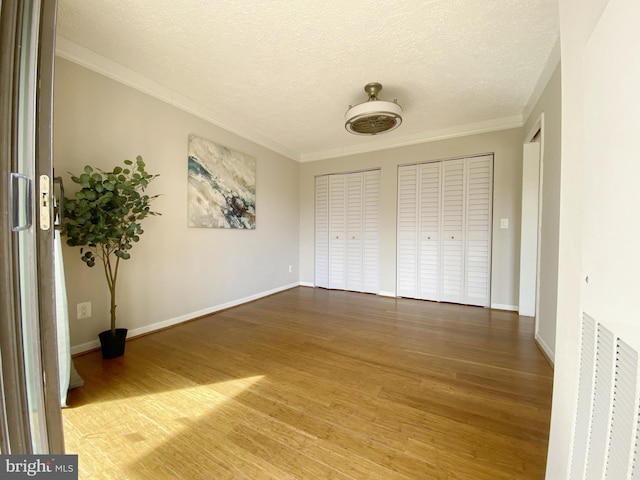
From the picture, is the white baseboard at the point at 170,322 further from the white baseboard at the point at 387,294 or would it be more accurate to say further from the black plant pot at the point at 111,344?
the white baseboard at the point at 387,294

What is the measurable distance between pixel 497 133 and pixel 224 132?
352 cm

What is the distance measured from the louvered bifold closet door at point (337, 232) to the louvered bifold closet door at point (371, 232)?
0.37m

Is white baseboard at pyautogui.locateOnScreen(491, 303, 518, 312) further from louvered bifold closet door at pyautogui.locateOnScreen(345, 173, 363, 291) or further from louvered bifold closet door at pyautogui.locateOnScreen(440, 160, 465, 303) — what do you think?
louvered bifold closet door at pyautogui.locateOnScreen(345, 173, 363, 291)

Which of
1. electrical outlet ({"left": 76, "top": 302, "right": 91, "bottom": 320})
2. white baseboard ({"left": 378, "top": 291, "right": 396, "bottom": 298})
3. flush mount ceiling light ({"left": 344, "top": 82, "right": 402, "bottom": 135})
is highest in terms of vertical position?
flush mount ceiling light ({"left": 344, "top": 82, "right": 402, "bottom": 135})

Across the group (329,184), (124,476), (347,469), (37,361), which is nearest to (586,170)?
(347,469)

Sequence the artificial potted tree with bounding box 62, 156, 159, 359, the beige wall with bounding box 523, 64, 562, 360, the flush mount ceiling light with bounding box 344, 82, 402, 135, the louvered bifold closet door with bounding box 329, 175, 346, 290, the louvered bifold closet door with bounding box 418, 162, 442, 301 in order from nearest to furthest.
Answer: the artificial potted tree with bounding box 62, 156, 159, 359, the beige wall with bounding box 523, 64, 562, 360, the flush mount ceiling light with bounding box 344, 82, 402, 135, the louvered bifold closet door with bounding box 418, 162, 442, 301, the louvered bifold closet door with bounding box 329, 175, 346, 290

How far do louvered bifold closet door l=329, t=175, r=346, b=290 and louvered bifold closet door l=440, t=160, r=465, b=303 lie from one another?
5.15 ft

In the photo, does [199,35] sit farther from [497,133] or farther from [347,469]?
[497,133]

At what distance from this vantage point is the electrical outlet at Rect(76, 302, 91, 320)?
1920 mm

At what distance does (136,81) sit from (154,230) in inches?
54.3

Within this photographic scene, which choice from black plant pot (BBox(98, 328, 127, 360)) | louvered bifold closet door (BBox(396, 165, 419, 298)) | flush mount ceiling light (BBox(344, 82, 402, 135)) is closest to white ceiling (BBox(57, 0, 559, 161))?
flush mount ceiling light (BBox(344, 82, 402, 135))

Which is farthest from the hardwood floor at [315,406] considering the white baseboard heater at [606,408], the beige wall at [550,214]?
the white baseboard heater at [606,408]

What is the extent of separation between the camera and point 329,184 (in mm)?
4328

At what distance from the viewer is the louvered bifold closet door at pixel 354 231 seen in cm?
411
